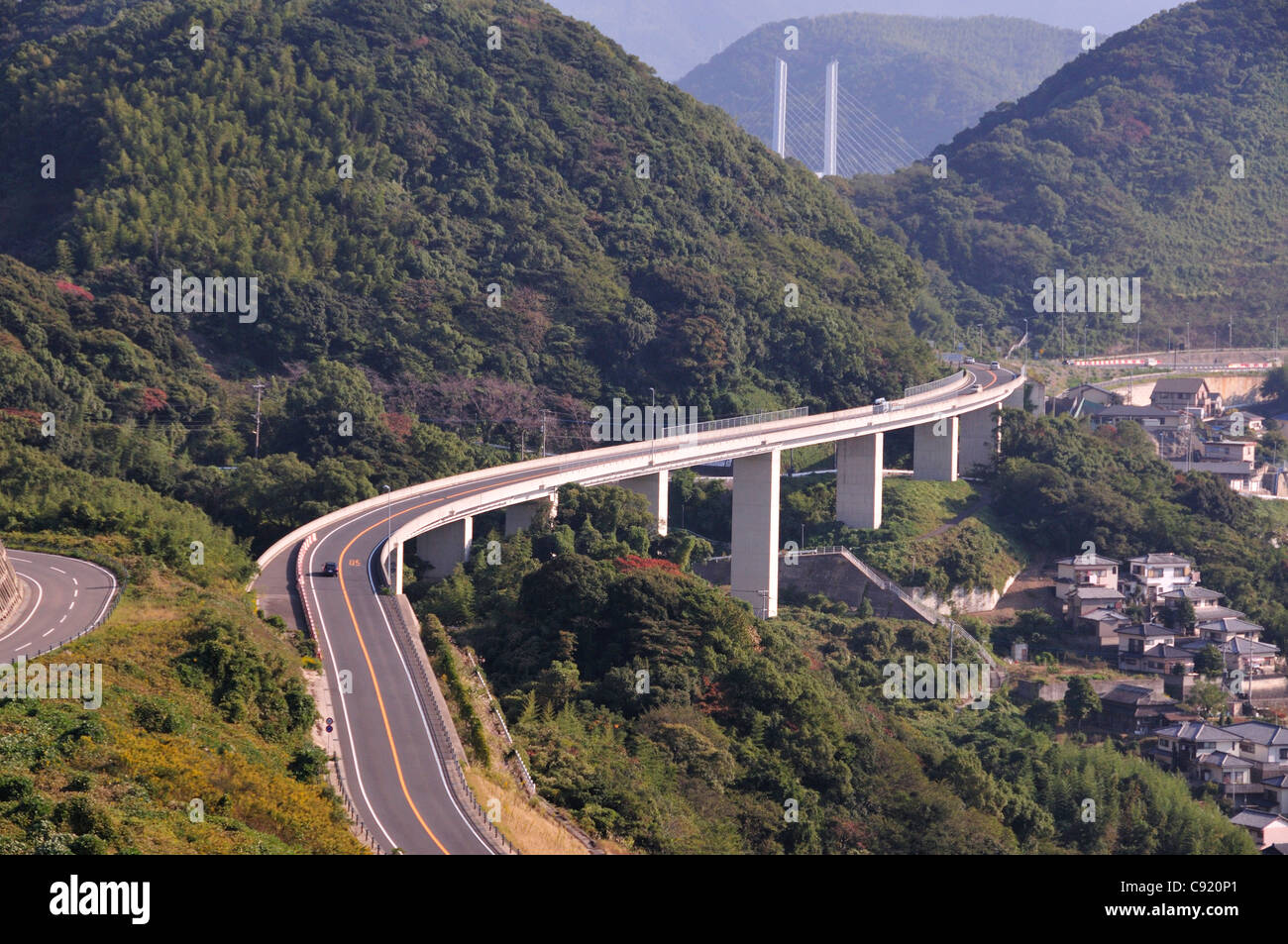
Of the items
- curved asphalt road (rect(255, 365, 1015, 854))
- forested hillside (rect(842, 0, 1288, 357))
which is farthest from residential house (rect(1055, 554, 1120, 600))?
forested hillside (rect(842, 0, 1288, 357))

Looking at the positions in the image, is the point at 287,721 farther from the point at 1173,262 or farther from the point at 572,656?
the point at 1173,262

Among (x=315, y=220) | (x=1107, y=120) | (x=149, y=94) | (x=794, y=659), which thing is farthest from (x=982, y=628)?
(x=1107, y=120)

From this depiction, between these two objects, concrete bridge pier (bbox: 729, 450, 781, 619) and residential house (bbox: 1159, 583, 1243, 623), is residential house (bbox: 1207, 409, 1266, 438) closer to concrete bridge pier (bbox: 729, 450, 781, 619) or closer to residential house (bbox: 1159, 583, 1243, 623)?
residential house (bbox: 1159, 583, 1243, 623)

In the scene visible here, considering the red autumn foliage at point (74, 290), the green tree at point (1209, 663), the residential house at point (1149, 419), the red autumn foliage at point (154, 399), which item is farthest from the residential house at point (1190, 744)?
the red autumn foliage at point (74, 290)

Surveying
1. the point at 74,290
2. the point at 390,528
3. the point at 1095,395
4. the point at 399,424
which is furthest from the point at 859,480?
the point at 74,290

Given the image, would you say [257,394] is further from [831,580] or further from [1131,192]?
[1131,192]

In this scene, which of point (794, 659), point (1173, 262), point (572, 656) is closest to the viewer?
point (572, 656)

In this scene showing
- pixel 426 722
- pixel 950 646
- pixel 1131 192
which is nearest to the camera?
pixel 426 722
